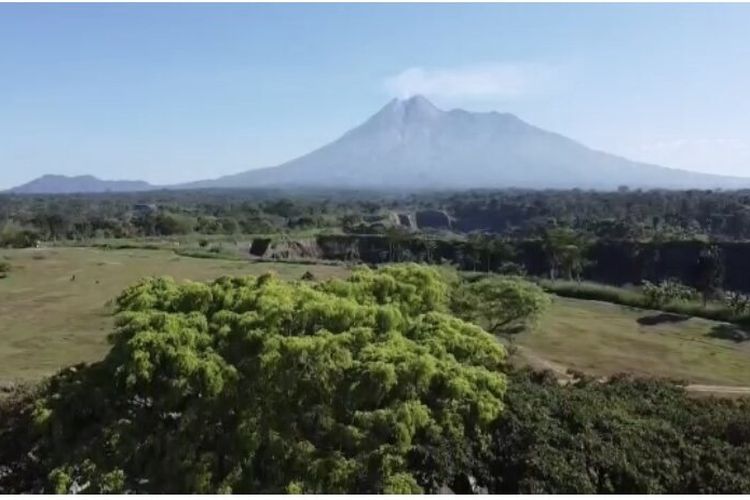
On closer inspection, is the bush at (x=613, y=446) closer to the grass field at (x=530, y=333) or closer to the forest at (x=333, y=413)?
the forest at (x=333, y=413)

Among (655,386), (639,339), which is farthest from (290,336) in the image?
(639,339)

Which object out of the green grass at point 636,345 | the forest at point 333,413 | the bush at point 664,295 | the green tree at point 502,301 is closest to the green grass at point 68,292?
the forest at point 333,413

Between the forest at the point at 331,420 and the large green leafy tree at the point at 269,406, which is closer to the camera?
the forest at the point at 331,420

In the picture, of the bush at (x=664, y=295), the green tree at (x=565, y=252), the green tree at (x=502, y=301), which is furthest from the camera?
the green tree at (x=565, y=252)

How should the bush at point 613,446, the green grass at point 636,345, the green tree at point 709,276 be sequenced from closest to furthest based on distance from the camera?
the bush at point 613,446, the green grass at point 636,345, the green tree at point 709,276

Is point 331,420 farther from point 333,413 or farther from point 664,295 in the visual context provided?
point 664,295

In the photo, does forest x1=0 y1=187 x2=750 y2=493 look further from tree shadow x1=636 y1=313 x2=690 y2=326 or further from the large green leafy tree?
tree shadow x1=636 y1=313 x2=690 y2=326

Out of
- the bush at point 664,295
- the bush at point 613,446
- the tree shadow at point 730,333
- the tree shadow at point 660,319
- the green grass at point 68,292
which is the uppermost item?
the bush at point 613,446
